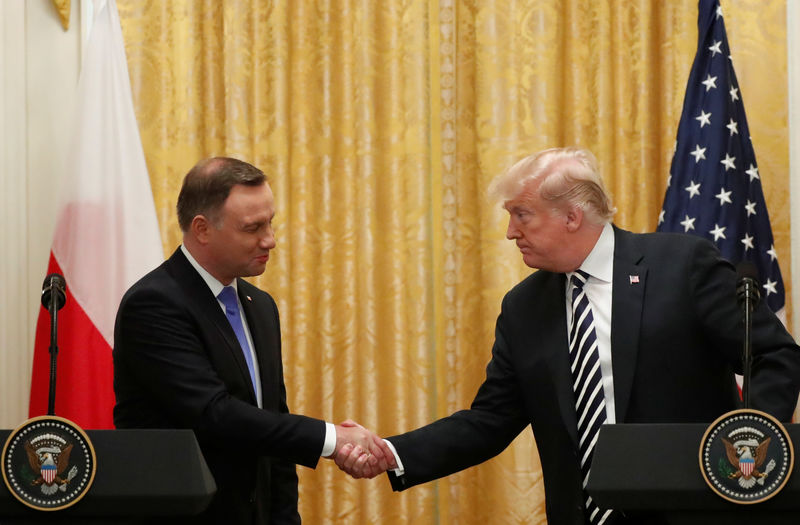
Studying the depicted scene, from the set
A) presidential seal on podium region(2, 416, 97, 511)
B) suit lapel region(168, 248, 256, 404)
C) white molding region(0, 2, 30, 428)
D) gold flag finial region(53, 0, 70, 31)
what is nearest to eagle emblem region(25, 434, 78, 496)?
presidential seal on podium region(2, 416, 97, 511)

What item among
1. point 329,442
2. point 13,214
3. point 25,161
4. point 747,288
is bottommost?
point 329,442

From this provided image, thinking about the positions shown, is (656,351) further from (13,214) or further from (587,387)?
(13,214)

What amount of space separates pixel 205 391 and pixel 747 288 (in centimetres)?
165

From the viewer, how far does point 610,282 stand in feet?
10.7

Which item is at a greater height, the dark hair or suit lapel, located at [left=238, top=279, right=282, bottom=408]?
the dark hair

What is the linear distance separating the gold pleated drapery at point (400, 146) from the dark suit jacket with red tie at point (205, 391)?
1.90 meters

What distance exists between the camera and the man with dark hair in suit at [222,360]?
10.4 feet

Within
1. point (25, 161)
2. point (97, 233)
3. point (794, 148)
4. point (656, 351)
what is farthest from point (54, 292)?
point (794, 148)

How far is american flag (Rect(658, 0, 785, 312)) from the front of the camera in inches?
184

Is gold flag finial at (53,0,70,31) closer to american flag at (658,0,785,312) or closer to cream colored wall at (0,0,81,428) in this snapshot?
cream colored wall at (0,0,81,428)

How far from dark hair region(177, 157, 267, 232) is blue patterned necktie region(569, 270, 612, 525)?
1199 millimetres

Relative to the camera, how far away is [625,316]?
122 inches

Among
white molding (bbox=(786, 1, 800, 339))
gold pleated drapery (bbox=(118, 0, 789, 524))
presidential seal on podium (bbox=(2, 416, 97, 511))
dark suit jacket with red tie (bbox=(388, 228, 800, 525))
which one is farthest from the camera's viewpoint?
gold pleated drapery (bbox=(118, 0, 789, 524))

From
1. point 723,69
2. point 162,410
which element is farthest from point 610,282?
point 723,69
